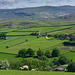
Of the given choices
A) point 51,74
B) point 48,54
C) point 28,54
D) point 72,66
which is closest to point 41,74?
point 51,74

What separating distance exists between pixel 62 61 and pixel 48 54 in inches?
504

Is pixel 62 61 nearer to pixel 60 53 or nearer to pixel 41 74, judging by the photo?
pixel 60 53

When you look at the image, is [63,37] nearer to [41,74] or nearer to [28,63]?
[28,63]

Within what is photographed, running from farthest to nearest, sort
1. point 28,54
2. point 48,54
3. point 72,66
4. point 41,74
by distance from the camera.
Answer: point 28,54
point 48,54
point 72,66
point 41,74

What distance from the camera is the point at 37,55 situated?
8394 centimetres

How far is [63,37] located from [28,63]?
81629mm

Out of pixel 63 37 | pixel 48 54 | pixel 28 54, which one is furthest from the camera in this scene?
pixel 63 37

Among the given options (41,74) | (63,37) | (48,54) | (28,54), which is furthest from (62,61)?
(63,37)

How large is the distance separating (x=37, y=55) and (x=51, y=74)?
40503 mm

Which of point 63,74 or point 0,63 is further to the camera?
point 0,63

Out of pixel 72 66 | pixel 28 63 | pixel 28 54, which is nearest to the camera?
Result: pixel 72 66

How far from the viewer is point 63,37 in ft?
457

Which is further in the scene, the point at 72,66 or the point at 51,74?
the point at 72,66

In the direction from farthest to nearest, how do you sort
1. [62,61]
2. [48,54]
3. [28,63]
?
[48,54]
[62,61]
[28,63]
